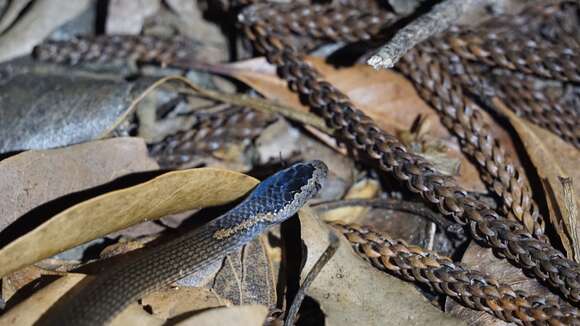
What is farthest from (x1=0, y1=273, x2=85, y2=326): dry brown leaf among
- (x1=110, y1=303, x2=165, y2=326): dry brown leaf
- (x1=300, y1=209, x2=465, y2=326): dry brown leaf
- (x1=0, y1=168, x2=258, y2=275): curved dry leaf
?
(x1=300, y1=209, x2=465, y2=326): dry brown leaf

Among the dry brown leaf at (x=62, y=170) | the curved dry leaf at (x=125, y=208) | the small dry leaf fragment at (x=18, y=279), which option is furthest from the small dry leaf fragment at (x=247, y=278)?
the small dry leaf fragment at (x=18, y=279)

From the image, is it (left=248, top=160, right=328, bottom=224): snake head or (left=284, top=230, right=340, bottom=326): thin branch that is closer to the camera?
(left=284, top=230, right=340, bottom=326): thin branch

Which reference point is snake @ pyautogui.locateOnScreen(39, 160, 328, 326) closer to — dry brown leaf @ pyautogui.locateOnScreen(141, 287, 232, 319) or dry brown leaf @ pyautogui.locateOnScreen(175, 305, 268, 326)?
dry brown leaf @ pyautogui.locateOnScreen(141, 287, 232, 319)

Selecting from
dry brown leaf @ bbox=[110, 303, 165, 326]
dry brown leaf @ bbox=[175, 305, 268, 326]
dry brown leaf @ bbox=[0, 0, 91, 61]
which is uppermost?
dry brown leaf @ bbox=[0, 0, 91, 61]

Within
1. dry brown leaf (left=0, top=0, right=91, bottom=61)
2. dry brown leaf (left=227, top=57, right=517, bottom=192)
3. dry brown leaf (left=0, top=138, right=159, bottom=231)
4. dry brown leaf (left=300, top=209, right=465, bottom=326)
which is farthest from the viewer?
dry brown leaf (left=0, top=0, right=91, bottom=61)

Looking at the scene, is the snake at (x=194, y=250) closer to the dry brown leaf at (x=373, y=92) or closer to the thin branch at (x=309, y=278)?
the thin branch at (x=309, y=278)

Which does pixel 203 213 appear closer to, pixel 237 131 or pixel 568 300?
pixel 237 131
